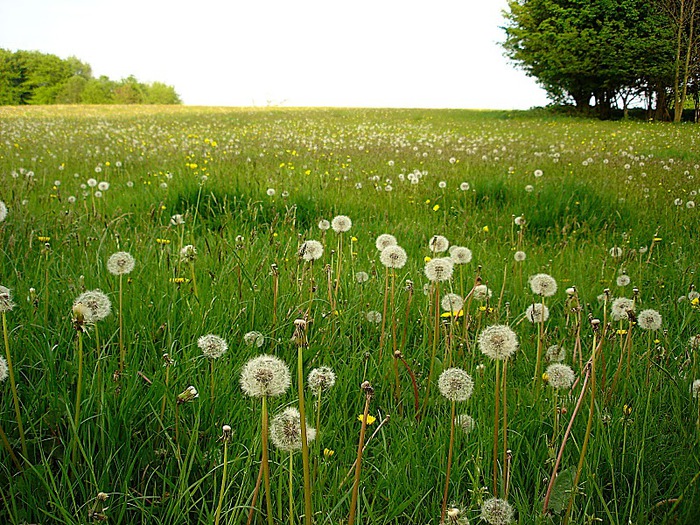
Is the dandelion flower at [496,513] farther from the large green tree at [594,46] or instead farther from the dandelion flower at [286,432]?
the large green tree at [594,46]

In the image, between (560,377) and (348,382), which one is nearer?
(560,377)

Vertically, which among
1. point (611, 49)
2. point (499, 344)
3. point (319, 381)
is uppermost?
point (611, 49)

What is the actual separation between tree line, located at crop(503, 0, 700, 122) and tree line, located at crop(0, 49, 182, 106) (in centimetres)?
7469

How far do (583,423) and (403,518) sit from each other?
758 mm

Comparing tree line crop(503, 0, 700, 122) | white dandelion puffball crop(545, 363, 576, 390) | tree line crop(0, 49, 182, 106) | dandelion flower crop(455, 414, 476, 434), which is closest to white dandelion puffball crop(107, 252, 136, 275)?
dandelion flower crop(455, 414, 476, 434)

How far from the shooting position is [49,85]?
88250 millimetres

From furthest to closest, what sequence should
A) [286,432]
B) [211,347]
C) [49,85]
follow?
1. [49,85]
2. [211,347]
3. [286,432]

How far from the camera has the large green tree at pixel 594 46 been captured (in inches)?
1060

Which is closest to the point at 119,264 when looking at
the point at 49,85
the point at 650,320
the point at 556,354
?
the point at 556,354

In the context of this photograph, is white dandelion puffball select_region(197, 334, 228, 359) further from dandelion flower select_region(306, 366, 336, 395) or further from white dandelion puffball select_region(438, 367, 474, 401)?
white dandelion puffball select_region(438, 367, 474, 401)

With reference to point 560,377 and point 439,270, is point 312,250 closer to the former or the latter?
point 439,270

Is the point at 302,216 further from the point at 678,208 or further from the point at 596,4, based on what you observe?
the point at 596,4

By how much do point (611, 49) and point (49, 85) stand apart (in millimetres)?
90115

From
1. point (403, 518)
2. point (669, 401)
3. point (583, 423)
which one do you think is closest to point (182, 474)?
point (403, 518)
